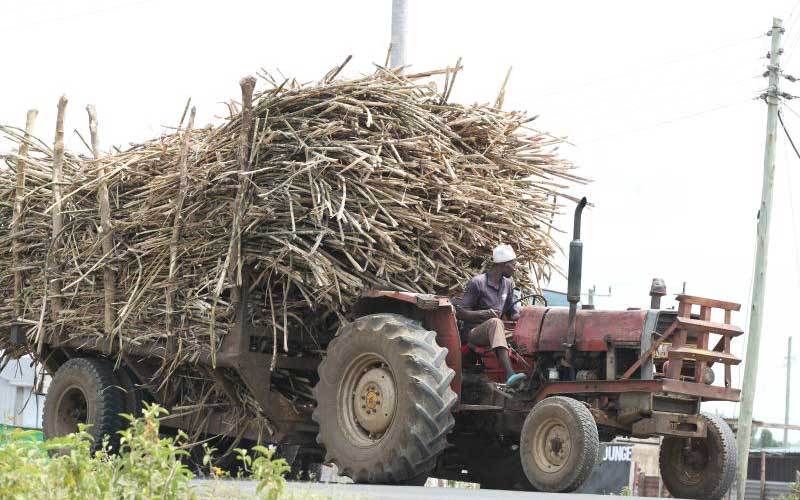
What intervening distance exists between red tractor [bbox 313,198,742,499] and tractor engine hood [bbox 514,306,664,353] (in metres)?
0.01

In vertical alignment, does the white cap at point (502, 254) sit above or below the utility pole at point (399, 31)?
below

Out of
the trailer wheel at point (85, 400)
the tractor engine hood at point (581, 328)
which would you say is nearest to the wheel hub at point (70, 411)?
the trailer wheel at point (85, 400)

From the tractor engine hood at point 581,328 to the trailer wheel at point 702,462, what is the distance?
38.7 inches

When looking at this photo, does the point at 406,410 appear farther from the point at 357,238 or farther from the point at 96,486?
the point at 96,486

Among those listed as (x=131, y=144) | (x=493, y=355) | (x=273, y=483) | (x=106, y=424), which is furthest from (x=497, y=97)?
(x=273, y=483)

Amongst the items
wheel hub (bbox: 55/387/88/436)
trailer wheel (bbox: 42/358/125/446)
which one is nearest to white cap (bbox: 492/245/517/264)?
trailer wheel (bbox: 42/358/125/446)

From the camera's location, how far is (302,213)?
37.1 ft

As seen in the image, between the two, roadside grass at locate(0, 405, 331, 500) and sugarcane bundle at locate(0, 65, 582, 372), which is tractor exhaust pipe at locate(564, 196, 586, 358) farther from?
roadside grass at locate(0, 405, 331, 500)

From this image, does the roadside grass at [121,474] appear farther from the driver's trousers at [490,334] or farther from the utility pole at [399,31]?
the utility pole at [399,31]

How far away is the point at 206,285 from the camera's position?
11703 millimetres

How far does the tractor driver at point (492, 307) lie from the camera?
1077cm

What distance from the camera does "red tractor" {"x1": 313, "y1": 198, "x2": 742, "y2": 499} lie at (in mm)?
9977

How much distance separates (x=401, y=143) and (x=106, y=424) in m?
4.48

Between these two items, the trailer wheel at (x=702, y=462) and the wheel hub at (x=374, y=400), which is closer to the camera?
the trailer wheel at (x=702, y=462)
